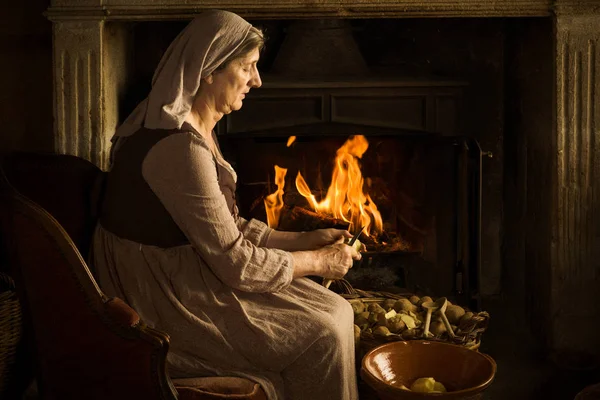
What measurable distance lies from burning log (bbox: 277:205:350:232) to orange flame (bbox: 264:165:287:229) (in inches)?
1.2

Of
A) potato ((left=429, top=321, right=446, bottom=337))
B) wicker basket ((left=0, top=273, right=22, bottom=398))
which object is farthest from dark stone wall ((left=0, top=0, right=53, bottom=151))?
potato ((left=429, top=321, right=446, bottom=337))

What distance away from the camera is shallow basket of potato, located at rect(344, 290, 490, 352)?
3129 mm

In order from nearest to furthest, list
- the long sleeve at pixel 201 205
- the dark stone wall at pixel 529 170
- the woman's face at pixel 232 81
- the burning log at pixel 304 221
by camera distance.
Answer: the long sleeve at pixel 201 205 → the woman's face at pixel 232 81 → the dark stone wall at pixel 529 170 → the burning log at pixel 304 221

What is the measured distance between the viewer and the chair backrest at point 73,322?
2225 mm

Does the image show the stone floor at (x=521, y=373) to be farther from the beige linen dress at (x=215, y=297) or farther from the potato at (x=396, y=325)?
the beige linen dress at (x=215, y=297)

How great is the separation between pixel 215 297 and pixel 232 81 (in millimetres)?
721

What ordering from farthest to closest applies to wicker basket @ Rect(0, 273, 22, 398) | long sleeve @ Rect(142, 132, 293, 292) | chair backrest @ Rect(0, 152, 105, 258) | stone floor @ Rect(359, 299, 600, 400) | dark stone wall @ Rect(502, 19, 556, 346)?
1. dark stone wall @ Rect(502, 19, 556, 346)
2. stone floor @ Rect(359, 299, 600, 400)
3. wicker basket @ Rect(0, 273, 22, 398)
4. chair backrest @ Rect(0, 152, 105, 258)
5. long sleeve @ Rect(142, 132, 293, 292)

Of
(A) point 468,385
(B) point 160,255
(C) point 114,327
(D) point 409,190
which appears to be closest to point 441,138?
→ (D) point 409,190

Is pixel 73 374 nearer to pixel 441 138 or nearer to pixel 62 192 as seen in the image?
pixel 62 192

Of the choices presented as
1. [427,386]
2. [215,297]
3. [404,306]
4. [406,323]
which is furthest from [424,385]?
[404,306]

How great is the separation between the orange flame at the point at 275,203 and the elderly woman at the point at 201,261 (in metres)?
1.58

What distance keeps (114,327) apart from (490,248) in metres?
2.69

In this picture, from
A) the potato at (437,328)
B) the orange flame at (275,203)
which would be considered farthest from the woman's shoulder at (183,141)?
the orange flame at (275,203)

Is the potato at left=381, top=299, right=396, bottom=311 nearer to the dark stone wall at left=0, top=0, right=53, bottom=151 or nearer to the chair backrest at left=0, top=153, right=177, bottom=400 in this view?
the chair backrest at left=0, top=153, right=177, bottom=400
